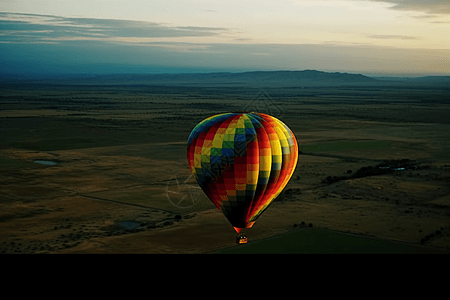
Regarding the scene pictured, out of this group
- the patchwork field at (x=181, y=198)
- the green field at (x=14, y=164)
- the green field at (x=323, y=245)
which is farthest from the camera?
the green field at (x=14, y=164)

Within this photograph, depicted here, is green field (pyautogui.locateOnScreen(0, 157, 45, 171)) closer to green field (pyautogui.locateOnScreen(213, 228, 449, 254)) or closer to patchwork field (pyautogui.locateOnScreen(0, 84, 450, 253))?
patchwork field (pyautogui.locateOnScreen(0, 84, 450, 253))

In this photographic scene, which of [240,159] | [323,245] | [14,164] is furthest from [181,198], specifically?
[14,164]

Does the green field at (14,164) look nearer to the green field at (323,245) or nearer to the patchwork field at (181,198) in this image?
the patchwork field at (181,198)

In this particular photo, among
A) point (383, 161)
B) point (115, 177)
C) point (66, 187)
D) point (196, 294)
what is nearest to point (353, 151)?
point (383, 161)

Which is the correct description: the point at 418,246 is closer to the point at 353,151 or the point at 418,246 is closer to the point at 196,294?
the point at 196,294

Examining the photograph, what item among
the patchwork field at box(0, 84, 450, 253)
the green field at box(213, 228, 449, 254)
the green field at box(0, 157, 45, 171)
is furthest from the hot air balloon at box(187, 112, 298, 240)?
the green field at box(0, 157, 45, 171)

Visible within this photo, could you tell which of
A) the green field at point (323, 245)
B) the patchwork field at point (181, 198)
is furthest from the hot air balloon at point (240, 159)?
the patchwork field at point (181, 198)

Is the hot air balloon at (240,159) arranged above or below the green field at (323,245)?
above
